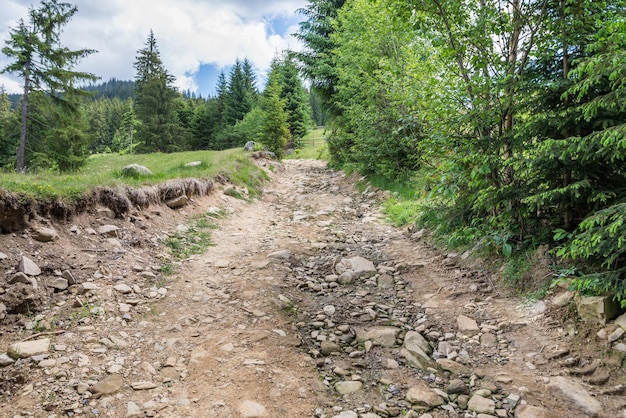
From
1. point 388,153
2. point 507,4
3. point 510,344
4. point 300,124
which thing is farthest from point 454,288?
point 300,124

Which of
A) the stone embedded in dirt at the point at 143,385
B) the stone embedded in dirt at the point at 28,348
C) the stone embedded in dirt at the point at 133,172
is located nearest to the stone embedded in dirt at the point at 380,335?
the stone embedded in dirt at the point at 143,385

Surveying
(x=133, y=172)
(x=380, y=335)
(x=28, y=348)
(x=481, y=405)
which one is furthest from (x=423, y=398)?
(x=133, y=172)

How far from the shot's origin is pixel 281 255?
22.0 ft

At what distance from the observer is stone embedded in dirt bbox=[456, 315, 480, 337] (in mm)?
4156

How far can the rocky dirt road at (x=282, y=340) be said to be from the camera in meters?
3.03

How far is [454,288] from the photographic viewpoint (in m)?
5.23

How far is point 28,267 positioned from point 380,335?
4.58 m

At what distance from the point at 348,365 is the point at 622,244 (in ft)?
9.68

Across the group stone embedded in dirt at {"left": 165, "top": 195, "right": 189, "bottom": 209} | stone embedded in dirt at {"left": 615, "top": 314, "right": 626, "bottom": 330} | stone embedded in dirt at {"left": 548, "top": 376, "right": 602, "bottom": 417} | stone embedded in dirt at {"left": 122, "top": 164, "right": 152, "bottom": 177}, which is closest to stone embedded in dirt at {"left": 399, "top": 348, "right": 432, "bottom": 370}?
stone embedded in dirt at {"left": 548, "top": 376, "right": 602, "bottom": 417}

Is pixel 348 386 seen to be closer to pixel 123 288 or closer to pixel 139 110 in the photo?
pixel 123 288

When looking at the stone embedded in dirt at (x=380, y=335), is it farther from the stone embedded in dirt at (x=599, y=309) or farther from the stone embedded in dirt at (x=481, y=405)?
the stone embedded in dirt at (x=599, y=309)

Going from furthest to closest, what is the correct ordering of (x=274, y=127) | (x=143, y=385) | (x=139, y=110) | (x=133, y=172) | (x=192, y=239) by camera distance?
1. (x=139, y=110)
2. (x=274, y=127)
3. (x=133, y=172)
4. (x=192, y=239)
5. (x=143, y=385)

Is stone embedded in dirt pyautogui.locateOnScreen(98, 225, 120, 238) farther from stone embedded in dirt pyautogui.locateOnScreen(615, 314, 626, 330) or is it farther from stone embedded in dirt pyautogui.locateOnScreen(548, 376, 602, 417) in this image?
stone embedded in dirt pyautogui.locateOnScreen(615, 314, 626, 330)

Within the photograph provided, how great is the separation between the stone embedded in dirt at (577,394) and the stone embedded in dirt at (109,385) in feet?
13.2
